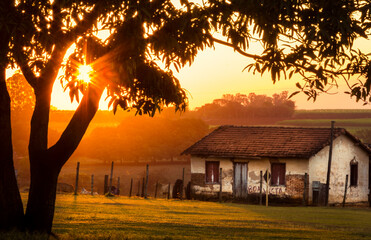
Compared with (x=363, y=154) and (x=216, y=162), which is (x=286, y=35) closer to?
(x=216, y=162)

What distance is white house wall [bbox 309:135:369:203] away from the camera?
44938 millimetres

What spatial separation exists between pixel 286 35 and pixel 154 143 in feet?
231

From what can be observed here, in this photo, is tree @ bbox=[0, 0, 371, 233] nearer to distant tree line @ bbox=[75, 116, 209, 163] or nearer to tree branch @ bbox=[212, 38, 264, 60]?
tree branch @ bbox=[212, 38, 264, 60]

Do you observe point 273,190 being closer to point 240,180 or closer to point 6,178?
point 240,180

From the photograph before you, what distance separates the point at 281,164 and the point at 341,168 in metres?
5.30

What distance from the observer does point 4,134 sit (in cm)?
1487

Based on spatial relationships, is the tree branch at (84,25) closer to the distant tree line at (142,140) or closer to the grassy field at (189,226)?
the grassy field at (189,226)

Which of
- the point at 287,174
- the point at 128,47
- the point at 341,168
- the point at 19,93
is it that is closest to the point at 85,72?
the point at 128,47

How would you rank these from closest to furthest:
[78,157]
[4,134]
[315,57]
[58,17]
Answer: [315,57] < [58,17] < [4,134] < [78,157]

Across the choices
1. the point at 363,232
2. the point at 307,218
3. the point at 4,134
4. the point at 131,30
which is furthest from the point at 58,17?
the point at 307,218

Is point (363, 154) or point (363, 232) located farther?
point (363, 154)

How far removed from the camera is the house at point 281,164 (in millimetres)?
43844

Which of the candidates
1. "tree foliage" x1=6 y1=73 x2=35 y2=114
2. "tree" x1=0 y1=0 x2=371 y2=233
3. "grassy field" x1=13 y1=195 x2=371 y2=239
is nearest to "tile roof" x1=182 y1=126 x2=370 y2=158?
"grassy field" x1=13 y1=195 x2=371 y2=239

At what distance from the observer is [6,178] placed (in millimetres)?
14898
